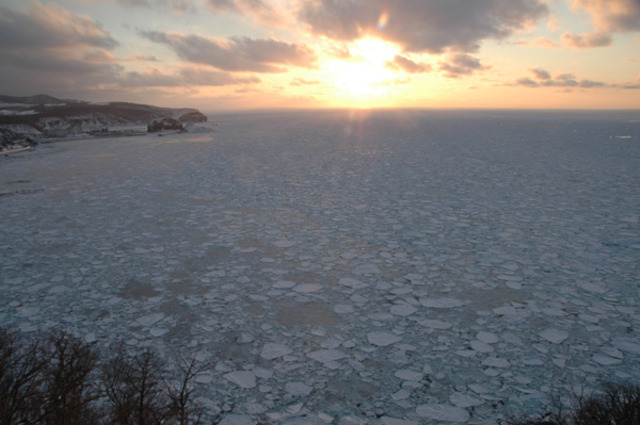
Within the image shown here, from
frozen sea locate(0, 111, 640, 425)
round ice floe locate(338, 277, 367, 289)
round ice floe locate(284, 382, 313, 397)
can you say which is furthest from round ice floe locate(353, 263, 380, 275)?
round ice floe locate(284, 382, 313, 397)

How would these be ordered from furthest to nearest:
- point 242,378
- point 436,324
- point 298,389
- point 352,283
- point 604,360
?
point 352,283 → point 436,324 → point 604,360 → point 242,378 → point 298,389

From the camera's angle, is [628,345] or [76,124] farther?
[76,124]

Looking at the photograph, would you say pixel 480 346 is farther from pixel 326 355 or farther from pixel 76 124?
pixel 76 124

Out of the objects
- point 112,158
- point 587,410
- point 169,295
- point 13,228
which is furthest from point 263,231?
point 112,158

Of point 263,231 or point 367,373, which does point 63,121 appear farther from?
point 367,373

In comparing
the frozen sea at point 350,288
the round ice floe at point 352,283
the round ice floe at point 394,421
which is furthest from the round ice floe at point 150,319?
the round ice floe at point 394,421

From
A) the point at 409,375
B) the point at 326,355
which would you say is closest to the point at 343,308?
the point at 326,355
